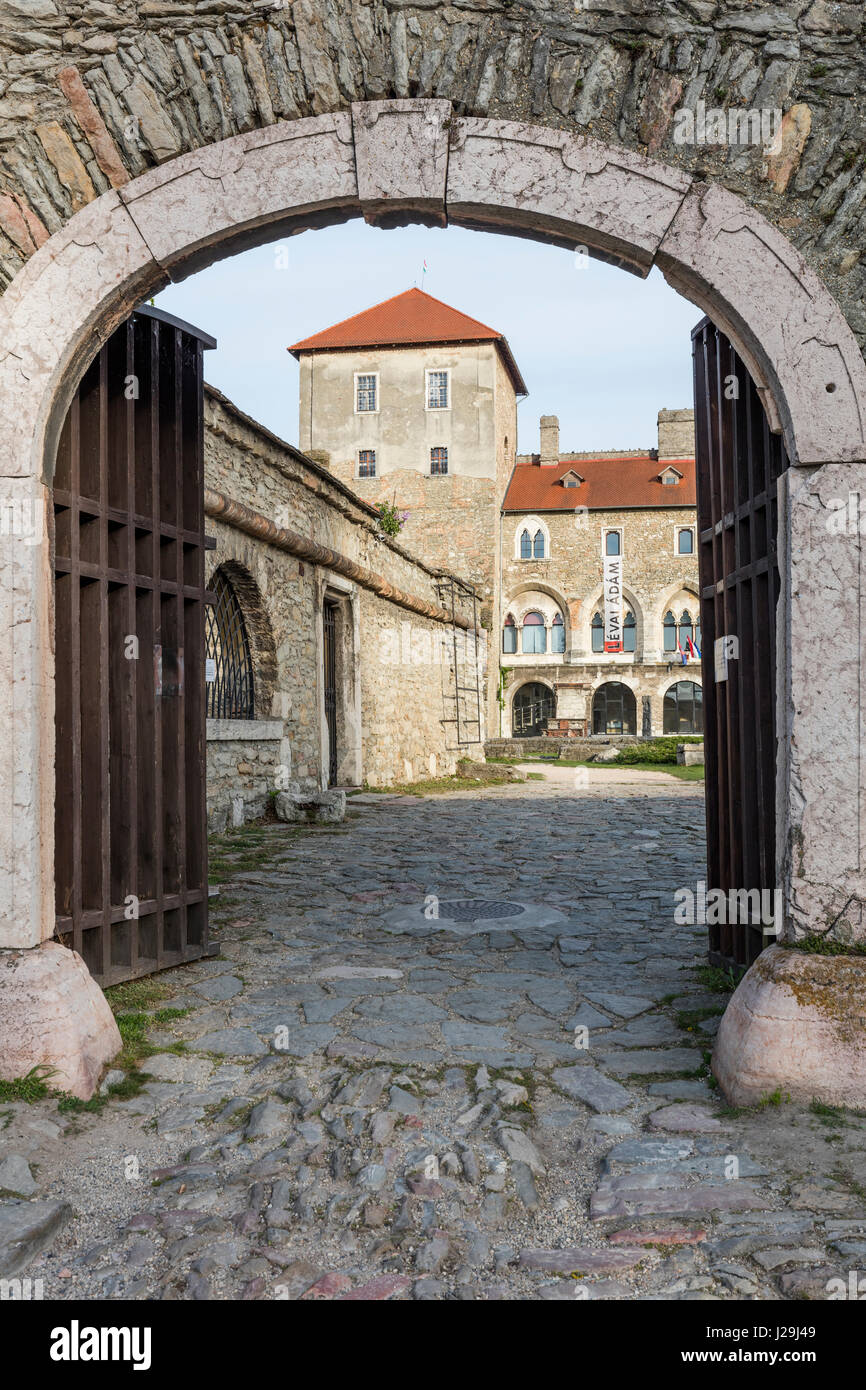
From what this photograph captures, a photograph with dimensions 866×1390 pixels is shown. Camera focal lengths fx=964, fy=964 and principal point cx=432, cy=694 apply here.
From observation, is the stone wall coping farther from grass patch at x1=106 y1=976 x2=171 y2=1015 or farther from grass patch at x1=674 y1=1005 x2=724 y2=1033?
grass patch at x1=674 y1=1005 x2=724 y2=1033

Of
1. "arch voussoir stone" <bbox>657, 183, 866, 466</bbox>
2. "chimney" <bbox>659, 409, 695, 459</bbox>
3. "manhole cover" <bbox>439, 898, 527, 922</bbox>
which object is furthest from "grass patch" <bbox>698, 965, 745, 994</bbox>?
"chimney" <bbox>659, 409, 695, 459</bbox>

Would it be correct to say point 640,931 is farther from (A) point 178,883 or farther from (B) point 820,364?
(B) point 820,364

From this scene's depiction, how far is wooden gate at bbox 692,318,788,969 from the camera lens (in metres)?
3.72

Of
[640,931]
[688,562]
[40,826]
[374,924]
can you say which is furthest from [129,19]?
[688,562]

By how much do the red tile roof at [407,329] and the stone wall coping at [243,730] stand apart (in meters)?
24.3

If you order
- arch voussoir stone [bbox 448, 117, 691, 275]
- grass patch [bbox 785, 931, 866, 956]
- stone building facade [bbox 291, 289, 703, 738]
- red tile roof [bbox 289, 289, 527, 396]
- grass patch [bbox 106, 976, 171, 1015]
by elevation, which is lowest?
grass patch [bbox 106, 976, 171, 1015]

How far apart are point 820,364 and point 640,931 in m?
3.15

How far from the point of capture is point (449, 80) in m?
3.39

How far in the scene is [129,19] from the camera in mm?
3467

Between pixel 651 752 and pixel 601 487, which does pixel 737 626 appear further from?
pixel 601 487

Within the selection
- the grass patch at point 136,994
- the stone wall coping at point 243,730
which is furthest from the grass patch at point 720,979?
the stone wall coping at point 243,730

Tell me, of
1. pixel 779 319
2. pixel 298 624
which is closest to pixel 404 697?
pixel 298 624

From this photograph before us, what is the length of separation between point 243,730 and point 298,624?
188 cm

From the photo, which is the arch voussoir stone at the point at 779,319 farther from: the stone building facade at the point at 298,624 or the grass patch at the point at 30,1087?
the stone building facade at the point at 298,624
